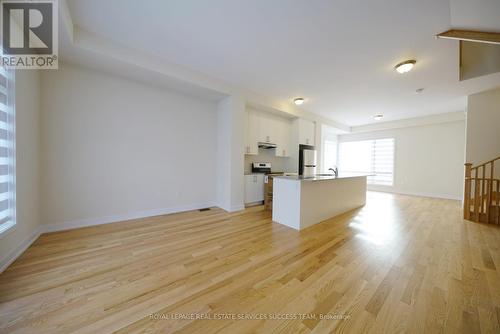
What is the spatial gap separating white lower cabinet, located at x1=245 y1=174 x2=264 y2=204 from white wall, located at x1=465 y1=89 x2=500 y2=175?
4824 millimetres

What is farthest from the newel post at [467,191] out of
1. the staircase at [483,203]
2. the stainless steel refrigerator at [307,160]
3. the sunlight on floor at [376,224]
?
→ the stainless steel refrigerator at [307,160]

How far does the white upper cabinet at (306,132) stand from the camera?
520 cm

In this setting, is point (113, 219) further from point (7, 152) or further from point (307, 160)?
point (307, 160)

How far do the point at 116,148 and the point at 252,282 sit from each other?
3044mm

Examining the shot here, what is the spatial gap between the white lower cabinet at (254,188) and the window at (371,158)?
4.41m

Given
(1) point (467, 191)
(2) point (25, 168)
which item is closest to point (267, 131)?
(2) point (25, 168)

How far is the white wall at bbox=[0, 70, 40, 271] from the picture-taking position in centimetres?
184

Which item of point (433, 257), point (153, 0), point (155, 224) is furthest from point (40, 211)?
point (433, 257)

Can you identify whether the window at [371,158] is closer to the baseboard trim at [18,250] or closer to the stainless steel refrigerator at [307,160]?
the stainless steel refrigerator at [307,160]

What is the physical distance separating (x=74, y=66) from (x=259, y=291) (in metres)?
3.95

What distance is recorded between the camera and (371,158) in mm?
7066

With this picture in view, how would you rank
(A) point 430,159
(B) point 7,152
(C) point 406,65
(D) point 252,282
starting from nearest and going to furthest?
(D) point 252,282, (B) point 7,152, (C) point 406,65, (A) point 430,159

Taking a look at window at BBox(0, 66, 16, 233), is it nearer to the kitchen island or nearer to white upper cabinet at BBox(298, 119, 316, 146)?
the kitchen island

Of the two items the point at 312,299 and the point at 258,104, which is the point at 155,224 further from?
the point at 258,104
